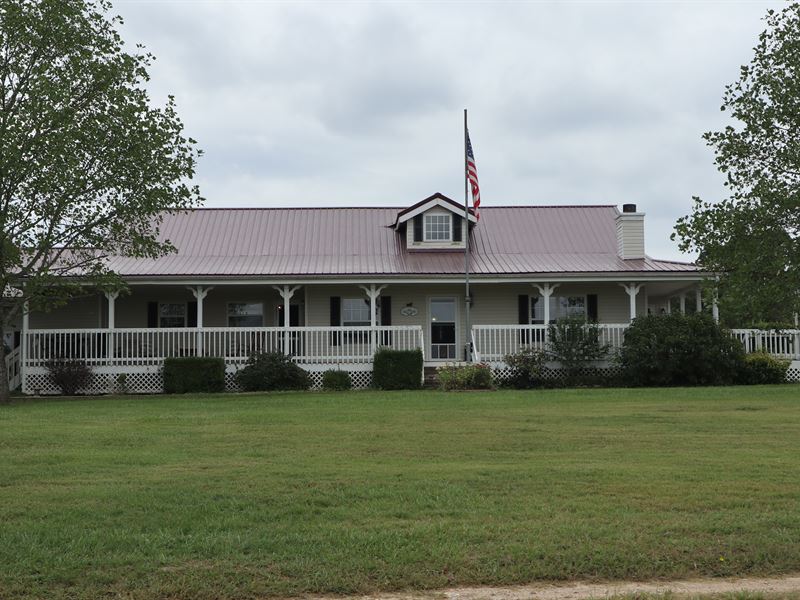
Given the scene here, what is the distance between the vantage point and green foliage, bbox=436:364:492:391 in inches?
858

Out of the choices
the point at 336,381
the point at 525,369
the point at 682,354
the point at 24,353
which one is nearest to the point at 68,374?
the point at 24,353

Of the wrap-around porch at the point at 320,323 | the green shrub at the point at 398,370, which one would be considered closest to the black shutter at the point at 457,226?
the wrap-around porch at the point at 320,323

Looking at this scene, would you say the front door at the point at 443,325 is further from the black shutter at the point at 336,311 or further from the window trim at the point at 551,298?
the black shutter at the point at 336,311

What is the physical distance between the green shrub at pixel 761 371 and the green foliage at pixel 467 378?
6.60 m

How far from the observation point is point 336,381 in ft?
75.0

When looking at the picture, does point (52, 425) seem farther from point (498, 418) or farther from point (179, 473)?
point (498, 418)

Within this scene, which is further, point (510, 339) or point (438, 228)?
point (438, 228)

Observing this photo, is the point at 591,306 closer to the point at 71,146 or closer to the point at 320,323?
the point at 320,323

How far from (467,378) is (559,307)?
18.7ft

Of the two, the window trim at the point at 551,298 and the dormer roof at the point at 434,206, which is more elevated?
the dormer roof at the point at 434,206

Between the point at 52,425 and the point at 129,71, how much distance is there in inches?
376

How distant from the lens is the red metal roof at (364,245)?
24656mm

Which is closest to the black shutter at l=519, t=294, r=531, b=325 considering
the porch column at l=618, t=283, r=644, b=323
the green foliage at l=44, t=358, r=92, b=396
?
the porch column at l=618, t=283, r=644, b=323

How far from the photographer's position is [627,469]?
29.5ft
